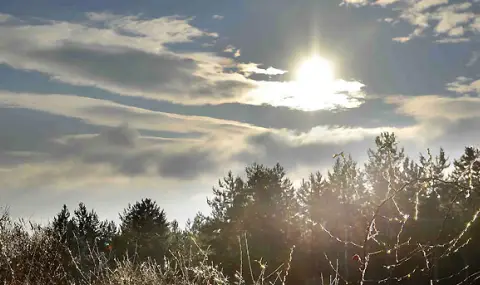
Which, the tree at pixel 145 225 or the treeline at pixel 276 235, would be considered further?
the tree at pixel 145 225

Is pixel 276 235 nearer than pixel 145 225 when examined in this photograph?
Yes

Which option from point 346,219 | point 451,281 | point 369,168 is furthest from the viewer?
point 369,168

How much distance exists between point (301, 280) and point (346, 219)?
343 inches

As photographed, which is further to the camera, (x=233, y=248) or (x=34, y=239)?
(x=233, y=248)

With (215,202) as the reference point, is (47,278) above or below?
below

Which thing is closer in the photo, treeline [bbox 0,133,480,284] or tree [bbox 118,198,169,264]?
treeline [bbox 0,133,480,284]

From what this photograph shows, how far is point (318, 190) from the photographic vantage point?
41.5 m

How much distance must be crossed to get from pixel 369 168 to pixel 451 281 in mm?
18019

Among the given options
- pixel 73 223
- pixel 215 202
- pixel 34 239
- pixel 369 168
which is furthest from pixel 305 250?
pixel 73 223

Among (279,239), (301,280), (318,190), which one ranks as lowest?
(301,280)

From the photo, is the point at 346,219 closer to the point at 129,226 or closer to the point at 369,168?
the point at 369,168

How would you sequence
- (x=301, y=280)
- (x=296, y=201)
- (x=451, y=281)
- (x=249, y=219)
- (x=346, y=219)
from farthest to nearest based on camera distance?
(x=296, y=201)
(x=346, y=219)
(x=249, y=219)
(x=301, y=280)
(x=451, y=281)

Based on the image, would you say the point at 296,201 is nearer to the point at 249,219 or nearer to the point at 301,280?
the point at 249,219

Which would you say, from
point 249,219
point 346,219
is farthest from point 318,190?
point 249,219
